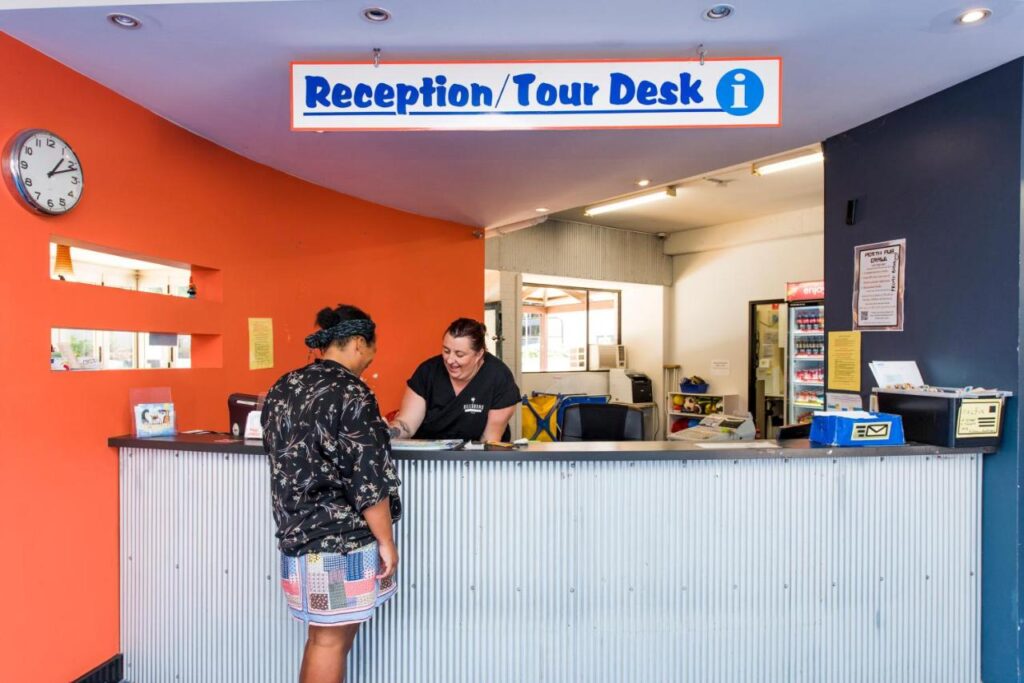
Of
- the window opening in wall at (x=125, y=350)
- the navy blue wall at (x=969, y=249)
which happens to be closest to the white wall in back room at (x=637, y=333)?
the window opening in wall at (x=125, y=350)

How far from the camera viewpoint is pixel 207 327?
11.2 ft

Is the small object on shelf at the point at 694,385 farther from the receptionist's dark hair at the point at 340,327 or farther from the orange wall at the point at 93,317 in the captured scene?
the receptionist's dark hair at the point at 340,327

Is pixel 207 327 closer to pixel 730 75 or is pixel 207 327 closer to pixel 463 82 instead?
pixel 463 82

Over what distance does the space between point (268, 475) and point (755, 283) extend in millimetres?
7015

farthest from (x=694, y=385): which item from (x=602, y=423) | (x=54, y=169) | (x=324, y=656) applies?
(x=54, y=169)

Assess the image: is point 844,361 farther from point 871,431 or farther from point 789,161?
point 789,161

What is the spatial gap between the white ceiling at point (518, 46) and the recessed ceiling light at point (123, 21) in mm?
34

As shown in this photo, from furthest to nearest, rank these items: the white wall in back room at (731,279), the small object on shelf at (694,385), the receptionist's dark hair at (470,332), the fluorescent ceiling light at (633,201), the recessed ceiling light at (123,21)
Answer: the small object on shelf at (694,385) < the white wall in back room at (731,279) < the fluorescent ceiling light at (633,201) < the receptionist's dark hair at (470,332) < the recessed ceiling light at (123,21)

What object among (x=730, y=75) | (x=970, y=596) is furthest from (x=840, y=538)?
(x=730, y=75)

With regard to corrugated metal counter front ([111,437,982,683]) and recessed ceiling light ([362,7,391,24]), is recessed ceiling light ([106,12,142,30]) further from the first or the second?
corrugated metal counter front ([111,437,982,683])

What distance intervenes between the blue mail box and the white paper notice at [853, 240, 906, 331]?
2.28 feet

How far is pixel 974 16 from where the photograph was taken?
218 centimetres

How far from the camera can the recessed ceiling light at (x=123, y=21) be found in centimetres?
217

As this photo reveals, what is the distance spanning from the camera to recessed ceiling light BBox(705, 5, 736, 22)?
2.12 m
